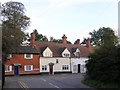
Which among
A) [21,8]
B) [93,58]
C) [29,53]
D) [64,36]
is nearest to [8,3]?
[21,8]

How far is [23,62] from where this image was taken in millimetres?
51594

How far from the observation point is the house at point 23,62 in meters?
50.1

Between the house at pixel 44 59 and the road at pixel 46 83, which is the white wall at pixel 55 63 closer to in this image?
the house at pixel 44 59

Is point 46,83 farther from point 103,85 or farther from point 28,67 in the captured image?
point 28,67

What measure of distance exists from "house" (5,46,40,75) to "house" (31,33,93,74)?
6.39 feet

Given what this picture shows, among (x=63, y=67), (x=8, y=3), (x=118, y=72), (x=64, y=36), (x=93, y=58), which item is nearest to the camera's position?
(x=118, y=72)

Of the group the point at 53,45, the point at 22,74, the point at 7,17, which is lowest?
the point at 22,74

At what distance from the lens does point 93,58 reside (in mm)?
24625

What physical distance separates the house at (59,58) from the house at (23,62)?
1948 millimetres

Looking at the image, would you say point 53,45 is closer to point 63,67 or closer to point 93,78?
point 63,67

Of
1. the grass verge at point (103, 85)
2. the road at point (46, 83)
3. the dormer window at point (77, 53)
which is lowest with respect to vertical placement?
the road at point (46, 83)

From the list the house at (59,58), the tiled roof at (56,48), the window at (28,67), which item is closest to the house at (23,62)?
the window at (28,67)

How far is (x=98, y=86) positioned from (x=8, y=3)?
2485 centimetres

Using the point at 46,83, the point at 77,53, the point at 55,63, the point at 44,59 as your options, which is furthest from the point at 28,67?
the point at 46,83
